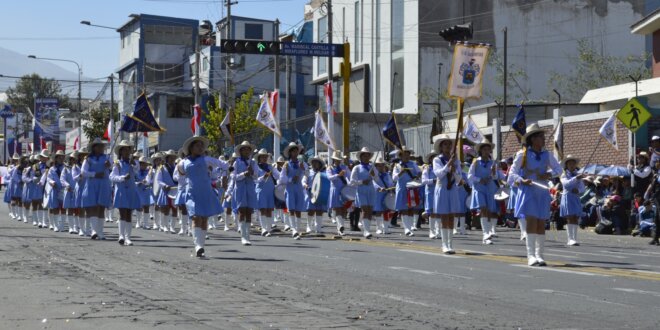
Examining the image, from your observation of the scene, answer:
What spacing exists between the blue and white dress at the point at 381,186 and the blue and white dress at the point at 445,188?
8.31m

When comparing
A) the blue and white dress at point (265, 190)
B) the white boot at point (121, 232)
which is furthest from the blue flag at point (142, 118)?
the white boot at point (121, 232)

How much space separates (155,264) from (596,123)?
22057 millimetres

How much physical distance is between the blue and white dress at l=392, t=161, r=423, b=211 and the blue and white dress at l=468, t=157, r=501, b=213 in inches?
155

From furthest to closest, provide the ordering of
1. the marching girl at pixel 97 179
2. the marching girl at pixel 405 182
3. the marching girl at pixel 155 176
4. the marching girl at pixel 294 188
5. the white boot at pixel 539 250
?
the marching girl at pixel 155 176 < the marching girl at pixel 405 182 < the marching girl at pixel 294 188 < the marching girl at pixel 97 179 < the white boot at pixel 539 250

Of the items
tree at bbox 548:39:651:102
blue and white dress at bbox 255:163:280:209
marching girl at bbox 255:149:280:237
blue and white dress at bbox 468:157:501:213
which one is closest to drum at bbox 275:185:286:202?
marching girl at bbox 255:149:280:237

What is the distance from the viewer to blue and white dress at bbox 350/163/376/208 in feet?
85.6

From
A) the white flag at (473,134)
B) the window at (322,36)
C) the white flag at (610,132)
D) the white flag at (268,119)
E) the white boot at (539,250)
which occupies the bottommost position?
the white boot at (539,250)

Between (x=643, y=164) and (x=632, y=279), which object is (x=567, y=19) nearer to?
(x=643, y=164)

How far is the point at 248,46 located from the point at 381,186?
10.1 m

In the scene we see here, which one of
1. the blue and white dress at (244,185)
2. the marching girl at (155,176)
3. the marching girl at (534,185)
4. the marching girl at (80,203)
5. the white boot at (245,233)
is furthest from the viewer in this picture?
the marching girl at (155,176)

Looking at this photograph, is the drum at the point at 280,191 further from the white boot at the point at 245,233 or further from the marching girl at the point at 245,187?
the white boot at the point at 245,233

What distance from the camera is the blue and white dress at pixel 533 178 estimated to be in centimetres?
1686

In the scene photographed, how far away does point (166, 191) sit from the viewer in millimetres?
28547

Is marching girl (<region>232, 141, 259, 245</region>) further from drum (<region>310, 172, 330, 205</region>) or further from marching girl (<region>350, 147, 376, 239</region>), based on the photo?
drum (<region>310, 172, 330, 205</region>)
